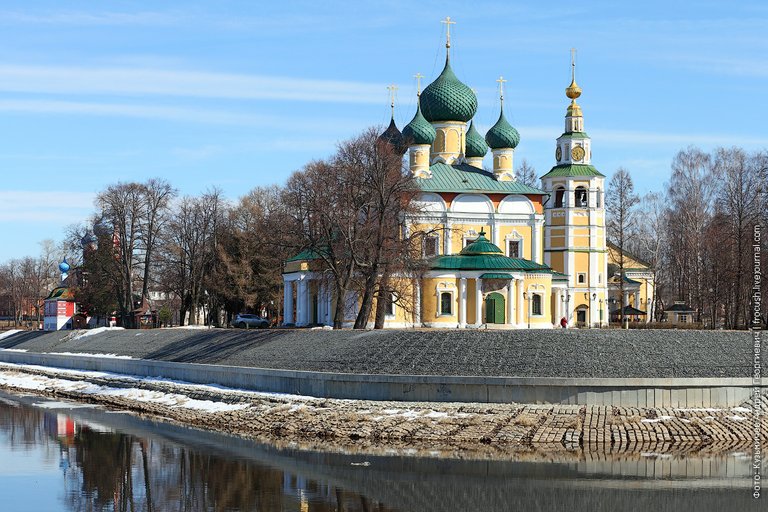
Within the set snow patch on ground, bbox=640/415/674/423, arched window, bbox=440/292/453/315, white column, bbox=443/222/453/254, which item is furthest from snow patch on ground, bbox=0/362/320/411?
white column, bbox=443/222/453/254

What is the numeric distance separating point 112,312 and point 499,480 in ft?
178

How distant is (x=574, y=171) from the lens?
6288cm

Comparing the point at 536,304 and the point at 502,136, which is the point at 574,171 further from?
the point at 536,304

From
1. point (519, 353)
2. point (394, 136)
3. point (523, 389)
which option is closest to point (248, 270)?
point (394, 136)

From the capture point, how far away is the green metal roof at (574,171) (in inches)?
2471

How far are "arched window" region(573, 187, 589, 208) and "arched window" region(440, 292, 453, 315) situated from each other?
14.0 meters

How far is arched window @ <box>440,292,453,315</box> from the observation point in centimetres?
5197

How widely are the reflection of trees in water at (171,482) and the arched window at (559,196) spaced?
3651 centimetres

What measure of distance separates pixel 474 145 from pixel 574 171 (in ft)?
18.7

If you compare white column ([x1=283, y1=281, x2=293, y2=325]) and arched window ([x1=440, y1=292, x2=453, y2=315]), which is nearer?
arched window ([x1=440, y1=292, x2=453, y2=315])

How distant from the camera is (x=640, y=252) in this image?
92125 mm

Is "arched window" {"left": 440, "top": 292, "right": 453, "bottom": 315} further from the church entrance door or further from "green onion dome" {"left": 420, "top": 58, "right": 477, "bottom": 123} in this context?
"green onion dome" {"left": 420, "top": 58, "right": 477, "bottom": 123}

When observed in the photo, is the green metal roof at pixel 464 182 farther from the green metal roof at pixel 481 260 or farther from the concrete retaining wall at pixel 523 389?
the concrete retaining wall at pixel 523 389

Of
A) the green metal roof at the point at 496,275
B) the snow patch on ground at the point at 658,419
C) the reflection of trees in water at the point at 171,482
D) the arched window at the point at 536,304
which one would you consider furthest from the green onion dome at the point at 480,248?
the reflection of trees in water at the point at 171,482
